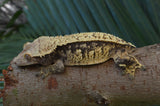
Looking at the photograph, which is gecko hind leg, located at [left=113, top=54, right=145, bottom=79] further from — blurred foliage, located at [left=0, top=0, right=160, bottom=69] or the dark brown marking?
blurred foliage, located at [left=0, top=0, right=160, bottom=69]

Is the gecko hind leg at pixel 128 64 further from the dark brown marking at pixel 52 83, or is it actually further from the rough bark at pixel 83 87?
the dark brown marking at pixel 52 83

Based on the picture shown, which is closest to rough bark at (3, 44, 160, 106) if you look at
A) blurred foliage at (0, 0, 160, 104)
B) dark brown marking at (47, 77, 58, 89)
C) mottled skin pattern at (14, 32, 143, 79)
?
dark brown marking at (47, 77, 58, 89)

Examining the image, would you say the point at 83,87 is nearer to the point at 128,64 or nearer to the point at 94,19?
the point at 128,64

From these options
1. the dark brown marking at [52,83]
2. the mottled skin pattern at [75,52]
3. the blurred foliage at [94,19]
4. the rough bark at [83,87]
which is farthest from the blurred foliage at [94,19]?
the dark brown marking at [52,83]

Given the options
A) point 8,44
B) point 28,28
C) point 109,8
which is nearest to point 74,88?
point 109,8

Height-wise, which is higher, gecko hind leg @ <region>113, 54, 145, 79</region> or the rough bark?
gecko hind leg @ <region>113, 54, 145, 79</region>

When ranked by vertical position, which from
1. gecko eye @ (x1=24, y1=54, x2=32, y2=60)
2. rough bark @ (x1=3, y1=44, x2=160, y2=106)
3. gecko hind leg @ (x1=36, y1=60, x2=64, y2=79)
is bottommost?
rough bark @ (x1=3, y1=44, x2=160, y2=106)

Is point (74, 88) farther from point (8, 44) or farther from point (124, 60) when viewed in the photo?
point (8, 44)
